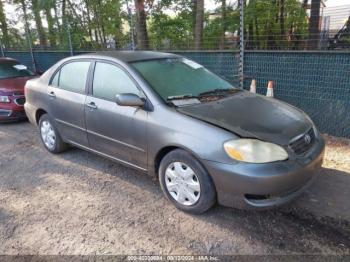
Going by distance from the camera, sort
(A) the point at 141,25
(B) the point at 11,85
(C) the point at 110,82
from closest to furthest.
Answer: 1. (C) the point at 110,82
2. (B) the point at 11,85
3. (A) the point at 141,25

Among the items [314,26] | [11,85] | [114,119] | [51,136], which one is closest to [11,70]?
[11,85]

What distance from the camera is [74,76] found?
4.46 metres

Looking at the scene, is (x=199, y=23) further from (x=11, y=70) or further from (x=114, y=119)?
(x=114, y=119)

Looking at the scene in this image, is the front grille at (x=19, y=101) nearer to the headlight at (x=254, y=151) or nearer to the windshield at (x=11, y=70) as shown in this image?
the windshield at (x=11, y=70)

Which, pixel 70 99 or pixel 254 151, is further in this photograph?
pixel 70 99

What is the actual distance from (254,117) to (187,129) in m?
0.71

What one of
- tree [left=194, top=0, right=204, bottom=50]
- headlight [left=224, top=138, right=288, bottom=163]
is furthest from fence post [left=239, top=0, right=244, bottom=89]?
headlight [left=224, top=138, right=288, bottom=163]

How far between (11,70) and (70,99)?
14.8 feet

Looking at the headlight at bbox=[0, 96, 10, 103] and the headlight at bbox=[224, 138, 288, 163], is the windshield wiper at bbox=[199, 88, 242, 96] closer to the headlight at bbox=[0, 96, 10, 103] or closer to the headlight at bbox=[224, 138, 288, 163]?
the headlight at bbox=[224, 138, 288, 163]

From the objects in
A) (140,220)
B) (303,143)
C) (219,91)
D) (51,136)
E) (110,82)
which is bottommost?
(140,220)

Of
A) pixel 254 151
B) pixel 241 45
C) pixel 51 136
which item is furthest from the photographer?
pixel 241 45

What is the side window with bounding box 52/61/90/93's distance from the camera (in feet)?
14.1

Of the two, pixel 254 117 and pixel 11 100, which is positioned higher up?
pixel 254 117

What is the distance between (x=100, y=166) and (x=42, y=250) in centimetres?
180
